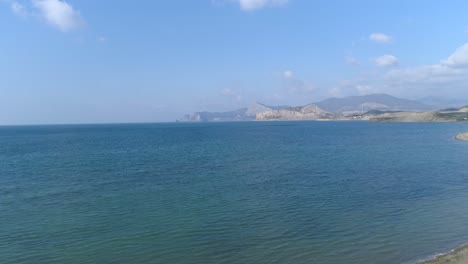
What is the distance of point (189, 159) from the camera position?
62.8m

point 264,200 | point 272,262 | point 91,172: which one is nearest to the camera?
point 272,262

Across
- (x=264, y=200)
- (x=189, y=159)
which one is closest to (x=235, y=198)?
(x=264, y=200)

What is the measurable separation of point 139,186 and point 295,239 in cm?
2150

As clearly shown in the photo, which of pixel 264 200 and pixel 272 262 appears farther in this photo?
pixel 264 200

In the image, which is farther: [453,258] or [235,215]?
[235,215]

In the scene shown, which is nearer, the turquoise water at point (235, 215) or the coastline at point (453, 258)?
the coastline at point (453, 258)

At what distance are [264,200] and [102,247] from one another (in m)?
14.3

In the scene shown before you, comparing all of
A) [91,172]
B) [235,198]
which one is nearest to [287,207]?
[235,198]

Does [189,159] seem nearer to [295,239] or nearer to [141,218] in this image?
[141,218]

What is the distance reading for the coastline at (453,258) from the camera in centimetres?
1728

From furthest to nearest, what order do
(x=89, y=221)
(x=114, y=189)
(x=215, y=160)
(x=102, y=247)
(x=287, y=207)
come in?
(x=215, y=160)
(x=114, y=189)
(x=287, y=207)
(x=89, y=221)
(x=102, y=247)

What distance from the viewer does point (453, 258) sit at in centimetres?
1766

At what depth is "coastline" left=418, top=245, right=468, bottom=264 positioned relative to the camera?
17281 mm

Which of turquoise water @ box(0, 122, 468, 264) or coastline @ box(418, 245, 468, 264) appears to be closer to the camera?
coastline @ box(418, 245, 468, 264)
